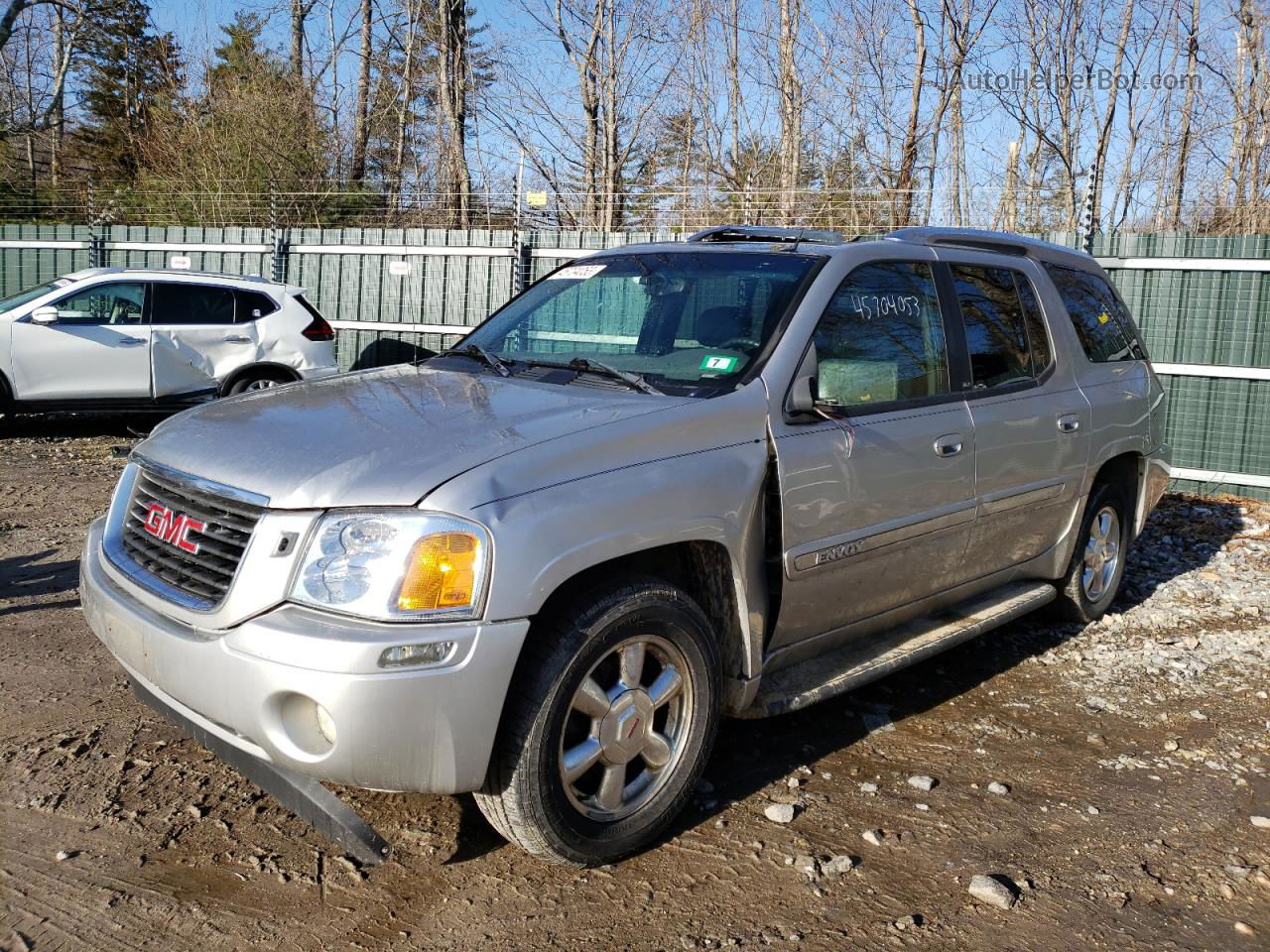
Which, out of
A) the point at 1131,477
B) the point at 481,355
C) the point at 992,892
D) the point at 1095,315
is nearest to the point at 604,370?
the point at 481,355

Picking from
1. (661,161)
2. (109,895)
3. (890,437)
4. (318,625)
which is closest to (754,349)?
A: (890,437)

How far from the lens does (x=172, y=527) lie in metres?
3.12

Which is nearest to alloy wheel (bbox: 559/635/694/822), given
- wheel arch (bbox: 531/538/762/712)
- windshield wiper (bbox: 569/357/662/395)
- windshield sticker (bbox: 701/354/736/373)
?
wheel arch (bbox: 531/538/762/712)

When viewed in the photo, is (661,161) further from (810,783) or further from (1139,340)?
(810,783)

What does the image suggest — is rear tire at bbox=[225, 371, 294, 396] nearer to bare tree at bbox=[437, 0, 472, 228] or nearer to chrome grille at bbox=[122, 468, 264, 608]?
chrome grille at bbox=[122, 468, 264, 608]

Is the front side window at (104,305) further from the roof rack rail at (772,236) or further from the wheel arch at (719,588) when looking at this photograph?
the wheel arch at (719,588)

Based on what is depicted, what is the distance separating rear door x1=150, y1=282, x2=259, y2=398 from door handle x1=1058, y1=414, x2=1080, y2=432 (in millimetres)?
8381

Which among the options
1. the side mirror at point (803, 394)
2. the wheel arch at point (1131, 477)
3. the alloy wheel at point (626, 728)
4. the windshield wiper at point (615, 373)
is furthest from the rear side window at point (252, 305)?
the alloy wheel at point (626, 728)

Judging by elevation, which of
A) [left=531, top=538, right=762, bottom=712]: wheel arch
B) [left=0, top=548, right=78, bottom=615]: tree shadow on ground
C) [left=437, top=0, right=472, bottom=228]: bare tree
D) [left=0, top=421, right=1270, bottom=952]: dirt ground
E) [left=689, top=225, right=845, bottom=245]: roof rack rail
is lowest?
[left=0, top=421, right=1270, bottom=952]: dirt ground

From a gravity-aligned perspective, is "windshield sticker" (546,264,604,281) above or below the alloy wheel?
above

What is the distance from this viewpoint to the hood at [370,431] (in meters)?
2.82

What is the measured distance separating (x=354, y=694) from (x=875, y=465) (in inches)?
79.0

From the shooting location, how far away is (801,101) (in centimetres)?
1769

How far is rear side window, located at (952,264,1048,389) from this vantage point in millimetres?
4535
